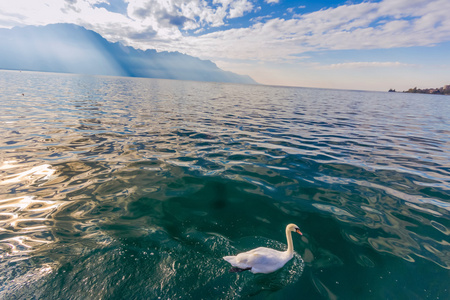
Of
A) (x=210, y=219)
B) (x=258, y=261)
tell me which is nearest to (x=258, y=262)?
(x=258, y=261)

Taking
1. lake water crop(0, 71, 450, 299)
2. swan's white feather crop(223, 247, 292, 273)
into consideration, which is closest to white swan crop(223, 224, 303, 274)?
swan's white feather crop(223, 247, 292, 273)

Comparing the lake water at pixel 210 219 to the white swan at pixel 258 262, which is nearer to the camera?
the lake water at pixel 210 219

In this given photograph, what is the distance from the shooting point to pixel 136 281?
16.0ft

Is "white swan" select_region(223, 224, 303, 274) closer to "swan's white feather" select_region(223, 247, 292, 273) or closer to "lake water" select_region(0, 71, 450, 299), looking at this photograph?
"swan's white feather" select_region(223, 247, 292, 273)

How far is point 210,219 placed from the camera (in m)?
7.35

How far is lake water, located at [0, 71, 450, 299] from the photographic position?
16.5 feet

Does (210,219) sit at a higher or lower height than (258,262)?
lower

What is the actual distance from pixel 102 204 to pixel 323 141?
1683 centimetres

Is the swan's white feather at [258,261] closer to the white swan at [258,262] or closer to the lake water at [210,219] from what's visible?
the white swan at [258,262]

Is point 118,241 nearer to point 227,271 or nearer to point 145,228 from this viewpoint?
point 145,228

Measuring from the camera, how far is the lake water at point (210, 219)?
198 inches

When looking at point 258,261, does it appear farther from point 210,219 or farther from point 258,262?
point 210,219

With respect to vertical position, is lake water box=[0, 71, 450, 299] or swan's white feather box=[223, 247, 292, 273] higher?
swan's white feather box=[223, 247, 292, 273]

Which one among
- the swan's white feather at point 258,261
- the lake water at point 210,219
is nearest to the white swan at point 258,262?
the swan's white feather at point 258,261
